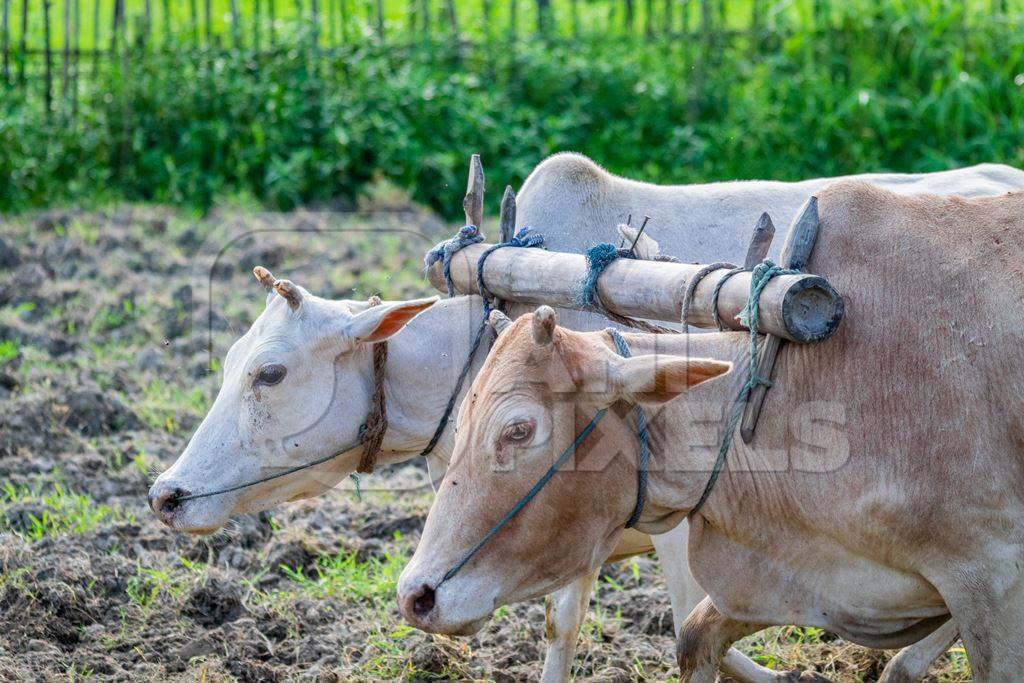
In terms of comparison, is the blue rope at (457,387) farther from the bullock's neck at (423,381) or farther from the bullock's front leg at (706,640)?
the bullock's front leg at (706,640)

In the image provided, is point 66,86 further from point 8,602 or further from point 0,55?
point 8,602

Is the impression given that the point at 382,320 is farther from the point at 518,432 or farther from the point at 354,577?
the point at 354,577

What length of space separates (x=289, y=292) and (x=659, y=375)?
54.9 inches

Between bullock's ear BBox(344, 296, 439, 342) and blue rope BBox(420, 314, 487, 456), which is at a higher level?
bullock's ear BBox(344, 296, 439, 342)

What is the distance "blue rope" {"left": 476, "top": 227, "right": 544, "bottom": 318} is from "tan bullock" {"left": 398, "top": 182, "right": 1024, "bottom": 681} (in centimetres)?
84

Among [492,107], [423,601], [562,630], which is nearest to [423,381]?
[562,630]

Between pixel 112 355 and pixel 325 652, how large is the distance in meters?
3.06

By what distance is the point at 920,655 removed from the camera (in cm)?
357

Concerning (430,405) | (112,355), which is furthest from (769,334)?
(112,355)

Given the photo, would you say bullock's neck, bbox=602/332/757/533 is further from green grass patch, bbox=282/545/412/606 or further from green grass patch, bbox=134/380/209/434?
green grass patch, bbox=134/380/209/434

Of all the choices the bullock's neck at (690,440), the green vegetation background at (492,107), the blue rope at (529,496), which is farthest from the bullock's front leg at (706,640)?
the green vegetation background at (492,107)

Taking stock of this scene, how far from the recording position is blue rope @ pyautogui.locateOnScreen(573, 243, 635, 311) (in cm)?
328

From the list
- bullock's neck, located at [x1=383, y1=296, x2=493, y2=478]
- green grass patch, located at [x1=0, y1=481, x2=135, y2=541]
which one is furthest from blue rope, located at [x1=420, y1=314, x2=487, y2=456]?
green grass patch, located at [x1=0, y1=481, x2=135, y2=541]

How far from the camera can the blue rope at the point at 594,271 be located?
3.28 meters
